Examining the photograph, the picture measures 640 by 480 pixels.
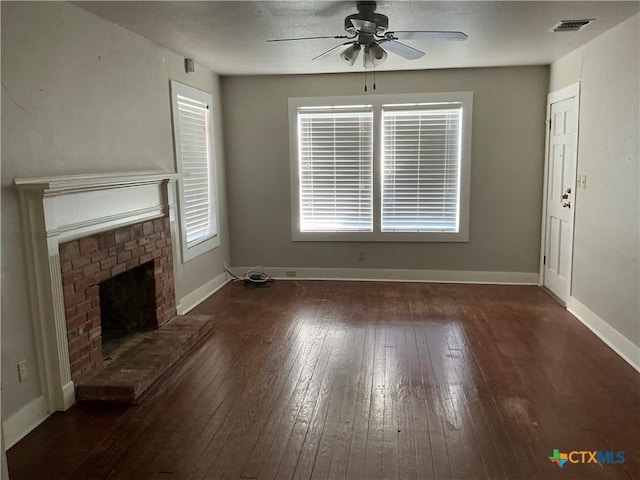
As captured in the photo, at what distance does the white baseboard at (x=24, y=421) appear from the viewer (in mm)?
2605

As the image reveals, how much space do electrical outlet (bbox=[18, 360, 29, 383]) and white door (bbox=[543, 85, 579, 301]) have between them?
4515 mm

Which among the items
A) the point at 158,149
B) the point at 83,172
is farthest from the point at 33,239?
the point at 158,149

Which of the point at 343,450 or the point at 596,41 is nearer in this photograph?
the point at 343,450

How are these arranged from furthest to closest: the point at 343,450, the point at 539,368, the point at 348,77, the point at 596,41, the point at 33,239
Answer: the point at 348,77, the point at 596,41, the point at 539,368, the point at 33,239, the point at 343,450

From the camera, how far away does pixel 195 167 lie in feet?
17.1

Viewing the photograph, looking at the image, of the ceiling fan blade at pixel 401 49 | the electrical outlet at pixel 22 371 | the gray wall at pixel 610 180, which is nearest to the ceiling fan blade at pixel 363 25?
the ceiling fan blade at pixel 401 49

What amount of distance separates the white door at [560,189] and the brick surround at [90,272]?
389 centimetres

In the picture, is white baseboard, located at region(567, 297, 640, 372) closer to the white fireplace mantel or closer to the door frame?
the door frame

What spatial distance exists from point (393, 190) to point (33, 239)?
403cm

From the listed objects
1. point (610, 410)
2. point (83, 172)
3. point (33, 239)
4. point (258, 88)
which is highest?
point (258, 88)

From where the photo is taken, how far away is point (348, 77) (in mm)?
5746

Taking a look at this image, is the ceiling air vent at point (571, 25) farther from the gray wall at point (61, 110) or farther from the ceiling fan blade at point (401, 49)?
the gray wall at point (61, 110)

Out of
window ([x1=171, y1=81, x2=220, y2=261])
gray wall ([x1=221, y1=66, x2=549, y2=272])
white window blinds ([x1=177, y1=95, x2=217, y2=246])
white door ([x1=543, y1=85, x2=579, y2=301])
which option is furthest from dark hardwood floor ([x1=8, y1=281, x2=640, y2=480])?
gray wall ([x1=221, y1=66, x2=549, y2=272])

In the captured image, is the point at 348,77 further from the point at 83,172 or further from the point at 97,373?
the point at 97,373
